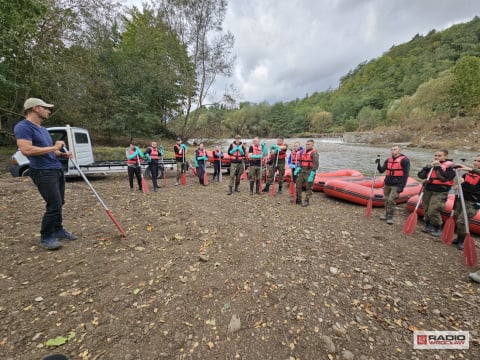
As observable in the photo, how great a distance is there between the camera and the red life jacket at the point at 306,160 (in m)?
6.21

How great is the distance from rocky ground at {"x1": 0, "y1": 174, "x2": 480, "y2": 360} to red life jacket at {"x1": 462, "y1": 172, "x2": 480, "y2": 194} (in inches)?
50.6

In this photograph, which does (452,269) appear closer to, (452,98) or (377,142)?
(377,142)

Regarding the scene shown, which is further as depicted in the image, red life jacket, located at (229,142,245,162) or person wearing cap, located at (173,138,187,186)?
person wearing cap, located at (173,138,187,186)

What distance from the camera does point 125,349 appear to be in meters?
1.86

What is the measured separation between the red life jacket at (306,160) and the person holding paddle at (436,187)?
2600mm

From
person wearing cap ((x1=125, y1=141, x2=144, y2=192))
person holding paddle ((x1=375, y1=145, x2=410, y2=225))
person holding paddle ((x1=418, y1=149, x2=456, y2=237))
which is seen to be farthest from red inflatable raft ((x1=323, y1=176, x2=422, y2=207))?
person wearing cap ((x1=125, y1=141, x2=144, y2=192))

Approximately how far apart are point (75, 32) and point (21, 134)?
51.3 ft

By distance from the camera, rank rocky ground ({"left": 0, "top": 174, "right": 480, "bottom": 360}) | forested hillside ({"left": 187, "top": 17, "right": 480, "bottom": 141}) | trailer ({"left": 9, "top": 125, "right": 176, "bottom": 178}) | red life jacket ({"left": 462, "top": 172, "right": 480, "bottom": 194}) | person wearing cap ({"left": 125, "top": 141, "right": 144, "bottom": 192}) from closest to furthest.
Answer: rocky ground ({"left": 0, "top": 174, "right": 480, "bottom": 360}) < red life jacket ({"left": 462, "top": 172, "right": 480, "bottom": 194}) < person wearing cap ({"left": 125, "top": 141, "right": 144, "bottom": 192}) < trailer ({"left": 9, "top": 125, "right": 176, "bottom": 178}) < forested hillside ({"left": 187, "top": 17, "right": 480, "bottom": 141})

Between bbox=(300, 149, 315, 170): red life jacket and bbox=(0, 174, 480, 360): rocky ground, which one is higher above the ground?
bbox=(300, 149, 315, 170): red life jacket

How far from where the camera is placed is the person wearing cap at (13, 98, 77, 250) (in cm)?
283

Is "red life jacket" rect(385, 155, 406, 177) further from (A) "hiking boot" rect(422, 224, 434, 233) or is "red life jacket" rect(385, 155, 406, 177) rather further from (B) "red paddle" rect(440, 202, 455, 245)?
(A) "hiking boot" rect(422, 224, 434, 233)

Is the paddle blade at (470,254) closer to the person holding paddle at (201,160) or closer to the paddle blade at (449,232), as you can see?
the paddle blade at (449,232)

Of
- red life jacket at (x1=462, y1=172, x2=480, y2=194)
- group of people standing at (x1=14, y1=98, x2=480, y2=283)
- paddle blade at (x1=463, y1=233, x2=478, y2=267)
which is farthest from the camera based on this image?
red life jacket at (x1=462, y1=172, x2=480, y2=194)

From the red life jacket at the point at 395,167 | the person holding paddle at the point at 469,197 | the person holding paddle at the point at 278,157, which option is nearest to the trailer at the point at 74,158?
the person holding paddle at the point at 278,157
